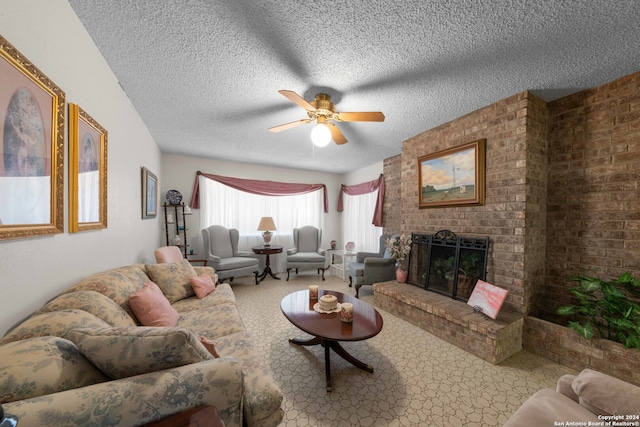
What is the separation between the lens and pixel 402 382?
171 cm

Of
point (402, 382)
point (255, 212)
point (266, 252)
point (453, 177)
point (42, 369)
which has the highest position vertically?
point (453, 177)

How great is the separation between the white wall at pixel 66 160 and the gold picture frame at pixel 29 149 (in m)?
0.07

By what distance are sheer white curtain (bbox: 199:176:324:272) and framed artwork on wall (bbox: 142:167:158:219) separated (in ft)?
3.63

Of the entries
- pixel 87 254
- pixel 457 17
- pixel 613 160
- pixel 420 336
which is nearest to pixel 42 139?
pixel 87 254

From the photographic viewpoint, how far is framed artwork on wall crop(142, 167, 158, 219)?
279 cm

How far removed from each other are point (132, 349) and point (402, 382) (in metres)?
1.74

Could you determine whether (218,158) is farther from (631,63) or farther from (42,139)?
(631,63)

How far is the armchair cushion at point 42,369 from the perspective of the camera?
68 cm

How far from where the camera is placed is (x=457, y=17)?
1.33m

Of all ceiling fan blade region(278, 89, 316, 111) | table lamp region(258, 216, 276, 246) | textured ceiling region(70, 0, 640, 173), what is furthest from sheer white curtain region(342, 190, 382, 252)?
ceiling fan blade region(278, 89, 316, 111)

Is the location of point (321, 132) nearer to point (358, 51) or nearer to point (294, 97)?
point (294, 97)

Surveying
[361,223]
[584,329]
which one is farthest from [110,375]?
[361,223]

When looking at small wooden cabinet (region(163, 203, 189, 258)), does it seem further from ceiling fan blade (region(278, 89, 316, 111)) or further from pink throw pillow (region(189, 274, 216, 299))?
ceiling fan blade (region(278, 89, 316, 111))

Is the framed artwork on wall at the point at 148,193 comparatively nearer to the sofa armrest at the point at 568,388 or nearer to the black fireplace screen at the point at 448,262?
the black fireplace screen at the point at 448,262
